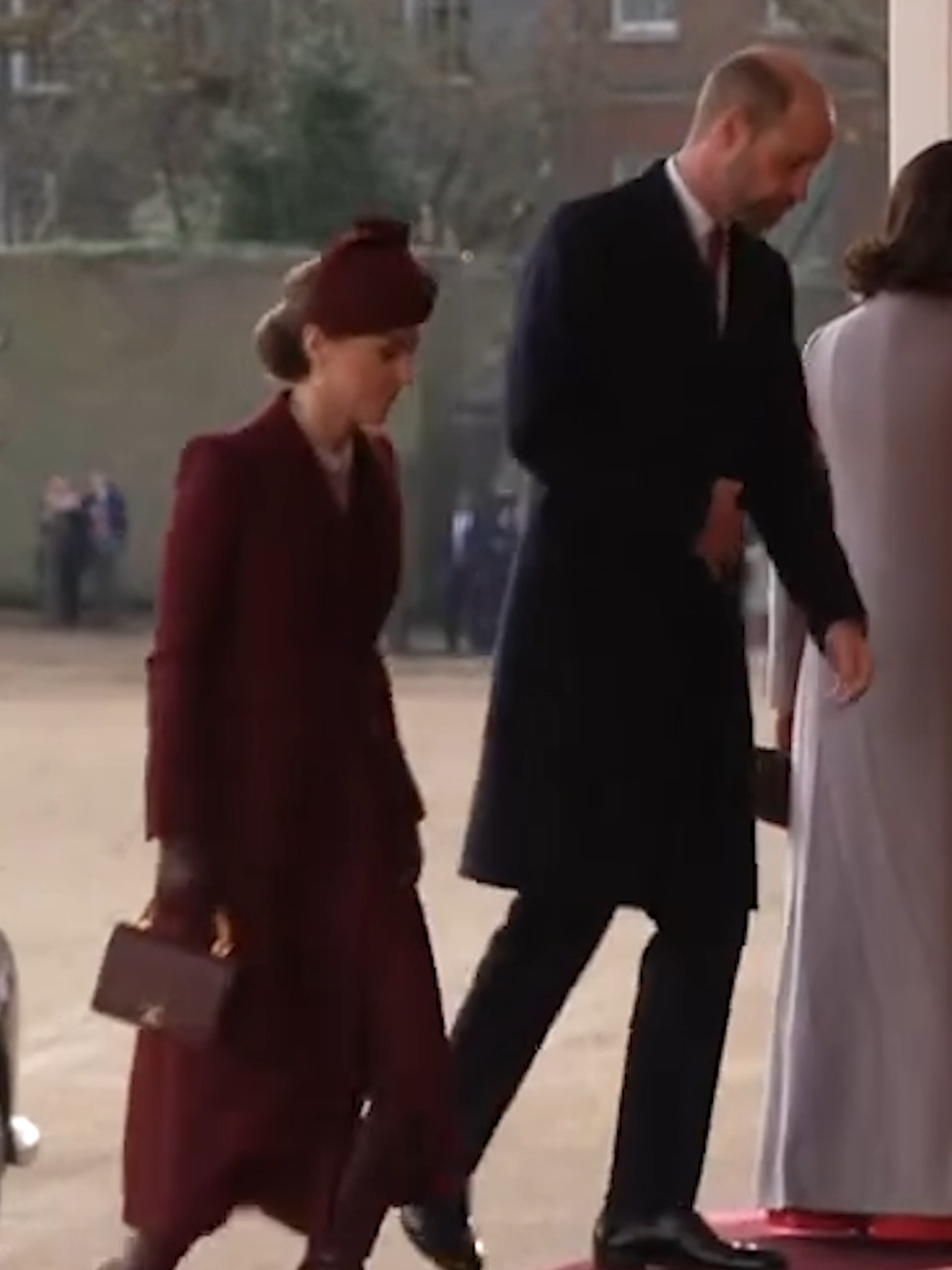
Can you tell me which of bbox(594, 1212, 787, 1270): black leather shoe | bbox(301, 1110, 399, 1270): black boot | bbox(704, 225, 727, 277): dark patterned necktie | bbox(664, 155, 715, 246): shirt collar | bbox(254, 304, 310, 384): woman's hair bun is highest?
bbox(664, 155, 715, 246): shirt collar

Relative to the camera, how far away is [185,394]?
440 inches

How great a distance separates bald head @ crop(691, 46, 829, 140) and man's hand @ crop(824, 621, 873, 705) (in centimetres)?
48

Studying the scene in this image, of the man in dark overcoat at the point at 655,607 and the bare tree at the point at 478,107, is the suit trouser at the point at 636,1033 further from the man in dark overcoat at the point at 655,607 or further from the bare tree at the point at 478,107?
the bare tree at the point at 478,107

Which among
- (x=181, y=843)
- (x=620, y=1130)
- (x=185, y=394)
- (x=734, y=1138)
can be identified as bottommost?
(x=185, y=394)

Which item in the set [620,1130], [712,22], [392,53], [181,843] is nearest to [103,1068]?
[620,1130]

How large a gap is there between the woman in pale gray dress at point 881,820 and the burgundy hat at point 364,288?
59 cm

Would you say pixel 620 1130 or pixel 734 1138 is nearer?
pixel 620 1130

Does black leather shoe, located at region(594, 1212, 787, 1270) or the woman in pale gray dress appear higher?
the woman in pale gray dress

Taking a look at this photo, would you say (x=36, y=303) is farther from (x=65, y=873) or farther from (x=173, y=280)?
(x=65, y=873)

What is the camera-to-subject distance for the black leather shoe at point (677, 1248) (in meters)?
3.13

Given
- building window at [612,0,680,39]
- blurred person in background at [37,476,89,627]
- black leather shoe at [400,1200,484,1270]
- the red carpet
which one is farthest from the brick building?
black leather shoe at [400,1200,484,1270]

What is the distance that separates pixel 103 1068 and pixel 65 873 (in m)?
2.01

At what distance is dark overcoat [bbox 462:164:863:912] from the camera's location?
3.01 metres

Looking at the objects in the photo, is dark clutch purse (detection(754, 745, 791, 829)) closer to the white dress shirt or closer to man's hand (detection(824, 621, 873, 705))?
man's hand (detection(824, 621, 873, 705))
